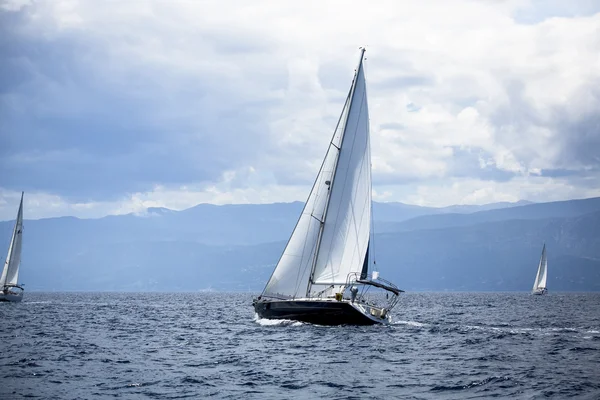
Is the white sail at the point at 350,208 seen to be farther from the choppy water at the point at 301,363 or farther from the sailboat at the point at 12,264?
the sailboat at the point at 12,264

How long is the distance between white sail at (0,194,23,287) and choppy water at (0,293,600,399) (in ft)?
188

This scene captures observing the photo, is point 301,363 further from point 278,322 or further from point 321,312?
point 278,322

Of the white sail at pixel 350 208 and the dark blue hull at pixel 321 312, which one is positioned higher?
the white sail at pixel 350 208

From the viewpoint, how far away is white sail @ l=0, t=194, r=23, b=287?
11706 centimetres

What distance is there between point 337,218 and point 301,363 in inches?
886

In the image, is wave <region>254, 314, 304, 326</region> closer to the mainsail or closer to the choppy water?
the choppy water

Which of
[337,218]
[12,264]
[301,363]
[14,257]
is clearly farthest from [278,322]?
[14,257]

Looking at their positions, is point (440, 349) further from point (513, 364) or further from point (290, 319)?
point (290, 319)

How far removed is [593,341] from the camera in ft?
180

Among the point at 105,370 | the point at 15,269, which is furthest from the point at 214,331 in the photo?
the point at 15,269

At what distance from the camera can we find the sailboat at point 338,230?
62062 millimetres

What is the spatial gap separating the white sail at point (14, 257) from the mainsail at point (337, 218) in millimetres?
68825

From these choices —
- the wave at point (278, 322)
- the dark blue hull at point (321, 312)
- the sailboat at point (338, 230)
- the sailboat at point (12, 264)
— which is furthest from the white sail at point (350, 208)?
the sailboat at point (12, 264)

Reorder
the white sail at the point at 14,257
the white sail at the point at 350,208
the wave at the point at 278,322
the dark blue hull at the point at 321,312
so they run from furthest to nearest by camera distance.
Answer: the white sail at the point at 14,257, the white sail at the point at 350,208, the wave at the point at 278,322, the dark blue hull at the point at 321,312
